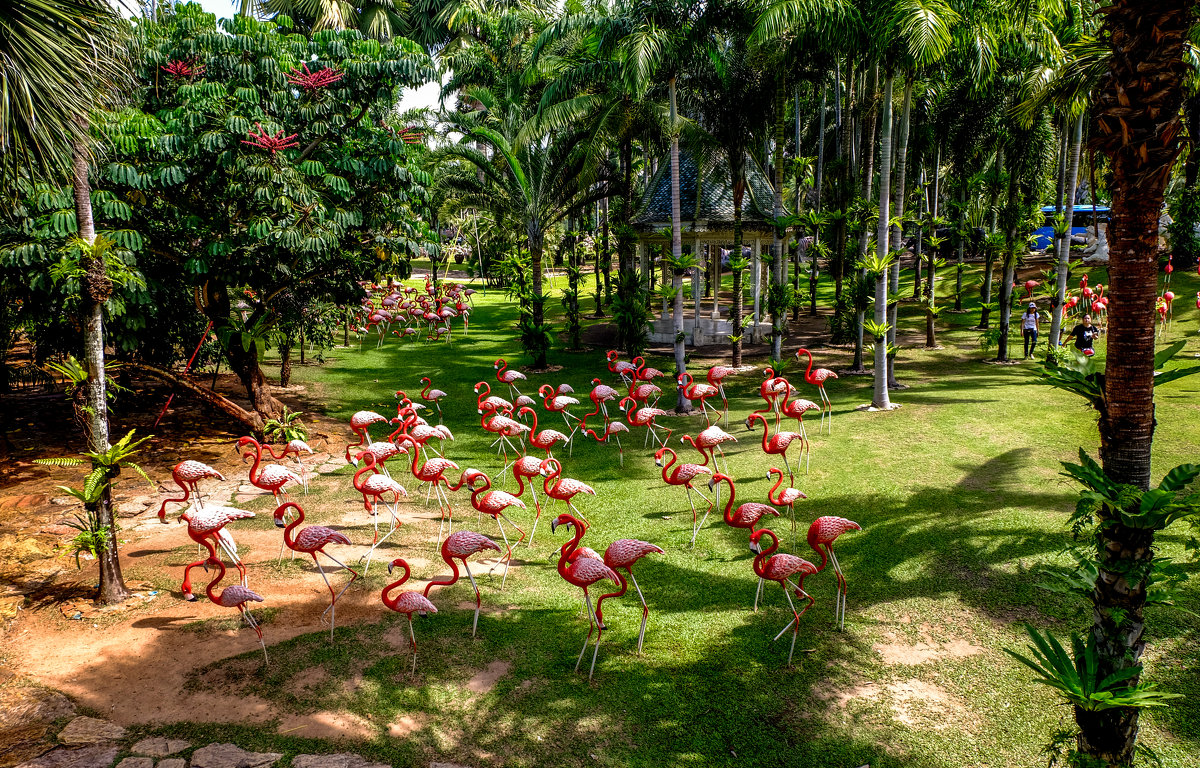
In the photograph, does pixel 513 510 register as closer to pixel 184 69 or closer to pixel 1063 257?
pixel 184 69

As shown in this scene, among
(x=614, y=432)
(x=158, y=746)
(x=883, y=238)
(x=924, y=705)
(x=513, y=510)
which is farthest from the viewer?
(x=883, y=238)

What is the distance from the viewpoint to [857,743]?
574cm

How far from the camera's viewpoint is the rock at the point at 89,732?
230 inches

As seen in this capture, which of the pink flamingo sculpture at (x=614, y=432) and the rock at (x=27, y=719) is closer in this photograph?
the rock at (x=27, y=719)

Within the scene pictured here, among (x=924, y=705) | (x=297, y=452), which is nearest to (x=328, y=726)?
(x=924, y=705)

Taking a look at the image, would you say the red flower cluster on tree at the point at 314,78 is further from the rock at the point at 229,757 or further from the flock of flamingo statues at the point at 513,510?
the rock at the point at 229,757

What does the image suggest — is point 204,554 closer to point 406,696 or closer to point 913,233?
point 406,696

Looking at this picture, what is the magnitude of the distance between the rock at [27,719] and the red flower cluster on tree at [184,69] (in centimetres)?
909

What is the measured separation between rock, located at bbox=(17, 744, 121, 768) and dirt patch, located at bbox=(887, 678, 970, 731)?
630cm

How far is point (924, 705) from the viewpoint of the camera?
20.2 ft

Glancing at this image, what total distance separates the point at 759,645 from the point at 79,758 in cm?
581

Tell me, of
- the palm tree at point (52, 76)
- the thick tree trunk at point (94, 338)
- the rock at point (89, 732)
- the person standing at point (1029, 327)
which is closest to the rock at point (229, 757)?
the rock at point (89, 732)

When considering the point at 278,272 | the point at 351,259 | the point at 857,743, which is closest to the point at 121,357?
the point at 278,272

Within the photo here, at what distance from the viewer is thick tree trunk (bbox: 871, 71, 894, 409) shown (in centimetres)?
1409
